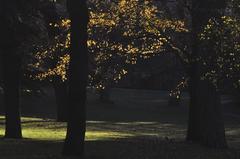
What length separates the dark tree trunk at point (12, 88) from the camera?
22.7 m

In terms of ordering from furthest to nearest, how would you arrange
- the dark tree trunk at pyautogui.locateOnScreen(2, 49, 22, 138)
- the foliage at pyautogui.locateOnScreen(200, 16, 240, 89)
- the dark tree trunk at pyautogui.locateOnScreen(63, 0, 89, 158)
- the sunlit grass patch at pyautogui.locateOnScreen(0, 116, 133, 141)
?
the sunlit grass patch at pyautogui.locateOnScreen(0, 116, 133, 141), the dark tree trunk at pyautogui.locateOnScreen(2, 49, 22, 138), the dark tree trunk at pyautogui.locateOnScreen(63, 0, 89, 158), the foliage at pyautogui.locateOnScreen(200, 16, 240, 89)

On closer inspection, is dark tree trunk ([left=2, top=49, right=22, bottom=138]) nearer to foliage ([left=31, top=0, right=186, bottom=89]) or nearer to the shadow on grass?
foliage ([left=31, top=0, right=186, bottom=89])

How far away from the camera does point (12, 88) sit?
75.2 ft

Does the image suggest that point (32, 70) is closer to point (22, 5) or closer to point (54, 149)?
point (22, 5)

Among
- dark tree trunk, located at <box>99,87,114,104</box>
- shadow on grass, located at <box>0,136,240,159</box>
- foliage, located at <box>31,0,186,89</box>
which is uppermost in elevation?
foliage, located at <box>31,0,186,89</box>

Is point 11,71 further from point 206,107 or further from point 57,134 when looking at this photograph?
point 206,107

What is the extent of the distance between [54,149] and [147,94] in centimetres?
5540

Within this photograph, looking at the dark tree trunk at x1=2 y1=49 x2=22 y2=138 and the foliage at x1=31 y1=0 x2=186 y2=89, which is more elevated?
the foliage at x1=31 y1=0 x2=186 y2=89

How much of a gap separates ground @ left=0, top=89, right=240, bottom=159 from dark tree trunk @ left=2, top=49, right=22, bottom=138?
0.80 metres

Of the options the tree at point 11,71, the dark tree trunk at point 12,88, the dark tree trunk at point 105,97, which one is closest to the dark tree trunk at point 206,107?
the tree at point 11,71

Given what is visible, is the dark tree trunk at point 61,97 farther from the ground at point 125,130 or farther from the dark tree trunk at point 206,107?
the dark tree trunk at point 206,107

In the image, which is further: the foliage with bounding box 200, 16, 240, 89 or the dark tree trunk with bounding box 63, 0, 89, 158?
the dark tree trunk with bounding box 63, 0, 89, 158

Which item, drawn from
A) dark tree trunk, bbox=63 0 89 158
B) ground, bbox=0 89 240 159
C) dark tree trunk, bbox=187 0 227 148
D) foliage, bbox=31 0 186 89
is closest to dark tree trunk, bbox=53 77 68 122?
ground, bbox=0 89 240 159

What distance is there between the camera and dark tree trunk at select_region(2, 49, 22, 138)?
22656 millimetres
